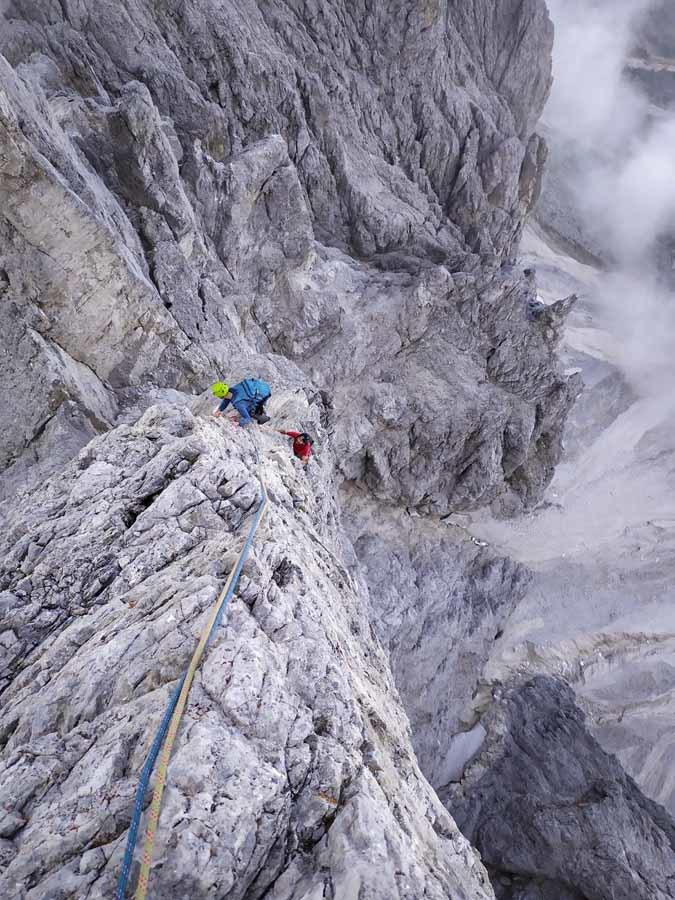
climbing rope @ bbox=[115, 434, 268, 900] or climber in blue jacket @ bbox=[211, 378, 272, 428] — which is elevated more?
climber in blue jacket @ bbox=[211, 378, 272, 428]

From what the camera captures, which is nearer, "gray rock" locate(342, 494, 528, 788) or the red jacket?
the red jacket

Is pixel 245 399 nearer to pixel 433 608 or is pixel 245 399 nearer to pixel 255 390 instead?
pixel 255 390

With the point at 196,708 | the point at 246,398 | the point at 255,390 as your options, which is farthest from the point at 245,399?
the point at 196,708

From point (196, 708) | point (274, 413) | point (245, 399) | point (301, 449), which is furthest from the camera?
point (274, 413)

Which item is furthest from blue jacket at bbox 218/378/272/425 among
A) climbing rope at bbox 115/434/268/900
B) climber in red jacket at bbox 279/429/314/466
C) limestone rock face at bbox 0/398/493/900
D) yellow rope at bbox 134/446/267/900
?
yellow rope at bbox 134/446/267/900

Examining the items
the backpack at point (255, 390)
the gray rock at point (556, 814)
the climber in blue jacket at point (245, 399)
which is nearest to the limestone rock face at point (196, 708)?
the climber in blue jacket at point (245, 399)

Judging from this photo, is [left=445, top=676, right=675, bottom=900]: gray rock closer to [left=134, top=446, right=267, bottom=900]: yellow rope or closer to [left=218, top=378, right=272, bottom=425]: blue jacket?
[left=218, top=378, right=272, bottom=425]: blue jacket

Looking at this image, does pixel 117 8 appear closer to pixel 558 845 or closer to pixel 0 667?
pixel 0 667
